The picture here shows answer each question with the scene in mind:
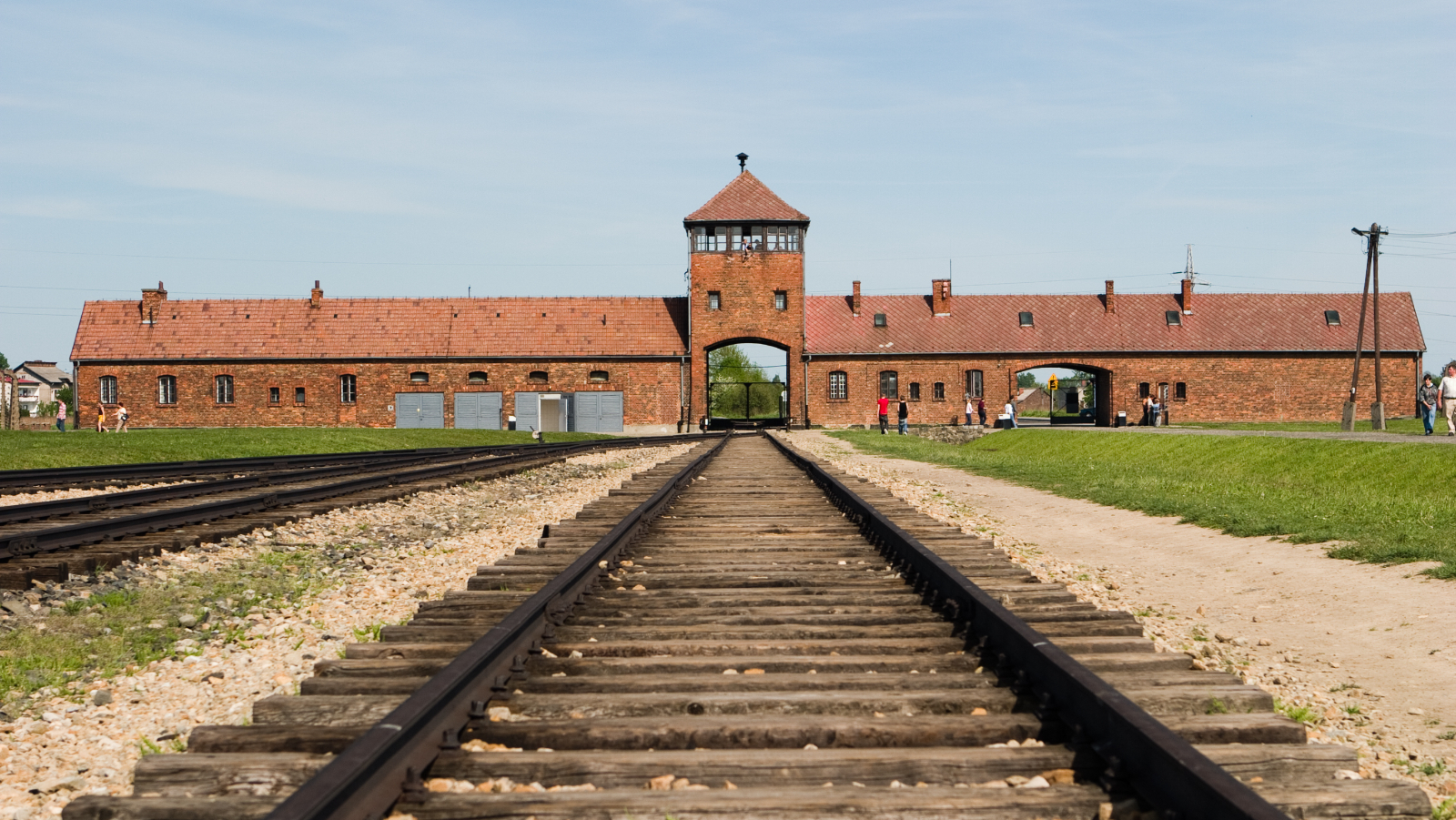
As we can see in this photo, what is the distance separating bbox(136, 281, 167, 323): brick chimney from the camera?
53.4 meters

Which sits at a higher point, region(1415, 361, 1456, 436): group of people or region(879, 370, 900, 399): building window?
region(879, 370, 900, 399): building window

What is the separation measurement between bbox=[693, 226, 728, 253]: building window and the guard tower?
0.13 ft

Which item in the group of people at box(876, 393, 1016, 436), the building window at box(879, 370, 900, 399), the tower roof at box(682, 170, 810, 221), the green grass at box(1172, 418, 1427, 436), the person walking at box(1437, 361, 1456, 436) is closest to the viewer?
the person walking at box(1437, 361, 1456, 436)

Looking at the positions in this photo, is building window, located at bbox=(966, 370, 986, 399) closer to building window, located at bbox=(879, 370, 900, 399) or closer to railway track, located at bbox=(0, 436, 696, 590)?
building window, located at bbox=(879, 370, 900, 399)

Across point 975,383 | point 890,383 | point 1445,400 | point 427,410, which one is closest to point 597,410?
point 427,410

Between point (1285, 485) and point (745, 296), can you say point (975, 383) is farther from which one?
point (1285, 485)

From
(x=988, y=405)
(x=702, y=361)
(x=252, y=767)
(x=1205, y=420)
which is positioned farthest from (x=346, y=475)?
(x=1205, y=420)

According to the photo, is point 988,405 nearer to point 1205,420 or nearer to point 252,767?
point 1205,420

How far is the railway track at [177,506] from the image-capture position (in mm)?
7504

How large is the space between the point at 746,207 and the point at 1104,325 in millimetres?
18663

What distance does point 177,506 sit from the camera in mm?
11648

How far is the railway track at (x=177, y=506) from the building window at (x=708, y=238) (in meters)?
30.4

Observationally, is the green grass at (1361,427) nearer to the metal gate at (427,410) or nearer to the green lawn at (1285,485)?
the green lawn at (1285,485)

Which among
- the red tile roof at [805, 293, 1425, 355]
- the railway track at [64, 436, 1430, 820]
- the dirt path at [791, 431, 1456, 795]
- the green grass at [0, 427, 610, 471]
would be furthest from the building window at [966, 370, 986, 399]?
the railway track at [64, 436, 1430, 820]
